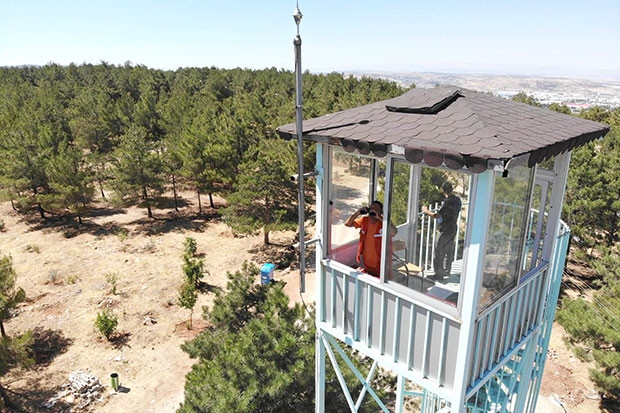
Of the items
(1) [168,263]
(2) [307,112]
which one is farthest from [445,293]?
(2) [307,112]

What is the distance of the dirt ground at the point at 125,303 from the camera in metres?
9.33

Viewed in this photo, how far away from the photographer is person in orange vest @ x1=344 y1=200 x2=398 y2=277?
13.1ft

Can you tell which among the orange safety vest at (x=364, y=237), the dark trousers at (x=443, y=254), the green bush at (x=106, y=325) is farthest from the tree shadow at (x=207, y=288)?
the dark trousers at (x=443, y=254)

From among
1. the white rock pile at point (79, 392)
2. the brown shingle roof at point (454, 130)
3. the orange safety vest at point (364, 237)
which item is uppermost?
the brown shingle roof at point (454, 130)

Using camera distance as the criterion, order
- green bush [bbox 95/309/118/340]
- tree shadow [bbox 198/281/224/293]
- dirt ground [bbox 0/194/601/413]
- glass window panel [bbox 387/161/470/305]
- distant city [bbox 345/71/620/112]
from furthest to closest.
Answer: distant city [bbox 345/71/620/112]
tree shadow [bbox 198/281/224/293]
green bush [bbox 95/309/118/340]
dirt ground [bbox 0/194/601/413]
glass window panel [bbox 387/161/470/305]

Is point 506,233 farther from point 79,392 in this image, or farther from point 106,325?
point 106,325

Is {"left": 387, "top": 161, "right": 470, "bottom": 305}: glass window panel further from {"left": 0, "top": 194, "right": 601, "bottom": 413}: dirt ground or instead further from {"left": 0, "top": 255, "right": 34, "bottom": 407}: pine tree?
{"left": 0, "top": 255, "right": 34, "bottom": 407}: pine tree

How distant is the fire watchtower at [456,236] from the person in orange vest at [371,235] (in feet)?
0.48

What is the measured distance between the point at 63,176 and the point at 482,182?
1837 cm

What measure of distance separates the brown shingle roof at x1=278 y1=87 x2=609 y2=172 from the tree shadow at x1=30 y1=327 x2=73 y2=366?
1036cm

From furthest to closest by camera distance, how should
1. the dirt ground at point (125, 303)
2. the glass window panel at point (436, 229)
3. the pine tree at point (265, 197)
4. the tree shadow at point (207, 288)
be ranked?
the pine tree at point (265, 197)
the tree shadow at point (207, 288)
the dirt ground at point (125, 303)
the glass window panel at point (436, 229)

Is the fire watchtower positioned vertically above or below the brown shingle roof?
below

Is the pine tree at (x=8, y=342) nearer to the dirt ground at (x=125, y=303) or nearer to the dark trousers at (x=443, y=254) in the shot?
the dirt ground at (x=125, y=303)

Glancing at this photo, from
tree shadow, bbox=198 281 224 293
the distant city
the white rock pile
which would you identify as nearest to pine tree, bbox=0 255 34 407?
the white rock pile
